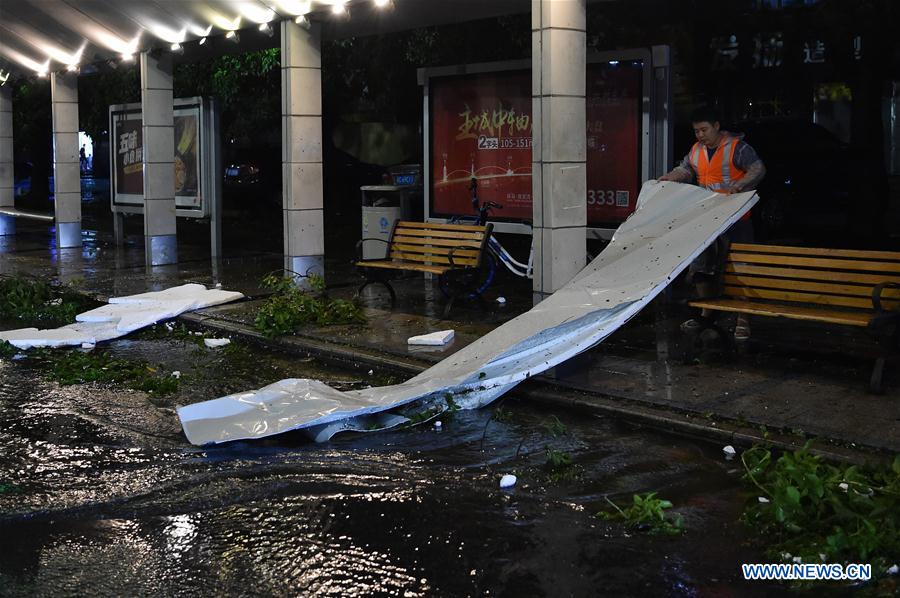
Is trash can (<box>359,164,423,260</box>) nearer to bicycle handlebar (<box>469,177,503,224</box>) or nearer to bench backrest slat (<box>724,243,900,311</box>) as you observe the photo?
bicycle handlebar (<box>469,177,503,224</box>)

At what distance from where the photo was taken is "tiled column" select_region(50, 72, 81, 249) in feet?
66.7

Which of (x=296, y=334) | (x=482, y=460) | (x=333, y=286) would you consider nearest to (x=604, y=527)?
(x=482, y=460)

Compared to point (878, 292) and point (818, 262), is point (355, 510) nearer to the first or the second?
point (878, 292)

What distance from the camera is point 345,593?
4.88 m

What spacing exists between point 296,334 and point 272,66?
466 inches

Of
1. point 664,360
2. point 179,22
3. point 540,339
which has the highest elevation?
point 179,22

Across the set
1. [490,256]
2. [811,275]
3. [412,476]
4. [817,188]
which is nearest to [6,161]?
[490,256]

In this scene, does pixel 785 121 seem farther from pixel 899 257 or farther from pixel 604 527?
pixel 604 527

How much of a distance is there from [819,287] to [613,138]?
438 centimetres

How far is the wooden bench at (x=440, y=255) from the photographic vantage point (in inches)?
459

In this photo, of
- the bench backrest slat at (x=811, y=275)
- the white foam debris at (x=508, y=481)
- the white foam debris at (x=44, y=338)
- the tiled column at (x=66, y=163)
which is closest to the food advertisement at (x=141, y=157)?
the tiled column at (x=66, y=163)

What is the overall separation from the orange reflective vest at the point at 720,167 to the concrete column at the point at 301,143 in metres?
5.21

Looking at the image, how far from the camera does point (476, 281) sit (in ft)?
38.3

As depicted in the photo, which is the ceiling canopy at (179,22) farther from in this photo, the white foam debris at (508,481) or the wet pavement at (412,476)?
the white foam debris at (508,481)
